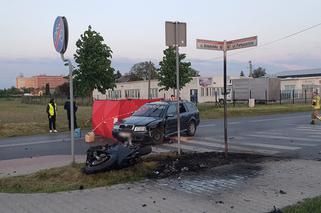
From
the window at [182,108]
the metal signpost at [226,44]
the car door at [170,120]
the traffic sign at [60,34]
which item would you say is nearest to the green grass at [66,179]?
the traffic sign at [60,34]

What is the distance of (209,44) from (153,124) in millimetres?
5073

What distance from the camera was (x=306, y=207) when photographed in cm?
581

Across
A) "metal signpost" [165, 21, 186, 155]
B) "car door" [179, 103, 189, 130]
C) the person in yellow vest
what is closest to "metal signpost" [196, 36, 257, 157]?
"metal signpost" [165, 21, 186, 155]

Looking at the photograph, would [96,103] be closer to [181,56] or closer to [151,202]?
→ [151,202]

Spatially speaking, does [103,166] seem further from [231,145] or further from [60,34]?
[231,145]

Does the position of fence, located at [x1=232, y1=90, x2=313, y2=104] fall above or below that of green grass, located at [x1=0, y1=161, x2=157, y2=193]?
above

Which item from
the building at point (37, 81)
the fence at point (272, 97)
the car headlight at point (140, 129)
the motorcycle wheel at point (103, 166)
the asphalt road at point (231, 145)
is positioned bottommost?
the asphalt road at point (231, 145)

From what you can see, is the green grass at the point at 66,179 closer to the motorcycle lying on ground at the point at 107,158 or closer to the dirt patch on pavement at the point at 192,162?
the motorcycle lying on ground at the point at 107,158

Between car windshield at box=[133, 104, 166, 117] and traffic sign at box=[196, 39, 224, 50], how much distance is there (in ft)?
18.0

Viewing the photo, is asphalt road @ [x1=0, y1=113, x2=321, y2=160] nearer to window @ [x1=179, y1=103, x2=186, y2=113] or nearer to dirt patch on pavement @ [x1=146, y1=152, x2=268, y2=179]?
window @ [x1=179, y1=103, x2=186, y2=113]

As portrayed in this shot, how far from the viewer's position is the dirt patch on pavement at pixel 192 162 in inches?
339

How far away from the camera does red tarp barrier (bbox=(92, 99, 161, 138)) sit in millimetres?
17328

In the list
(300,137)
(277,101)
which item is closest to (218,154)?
(300,137)

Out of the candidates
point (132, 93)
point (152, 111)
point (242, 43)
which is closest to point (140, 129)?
point (152, 111)
